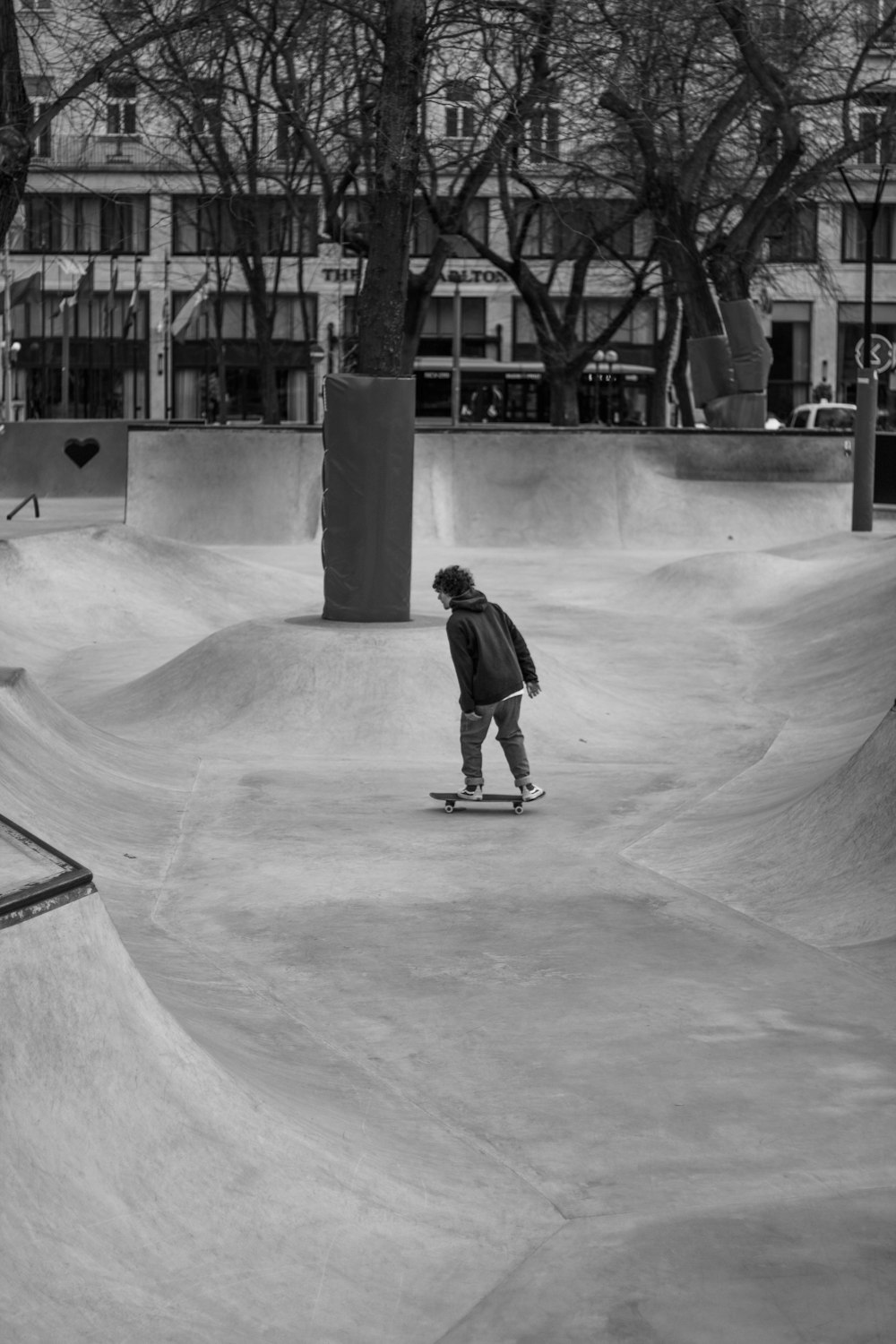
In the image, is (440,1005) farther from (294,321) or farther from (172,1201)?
(294,321)

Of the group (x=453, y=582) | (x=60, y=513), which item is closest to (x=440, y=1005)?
(x=453, y=582)

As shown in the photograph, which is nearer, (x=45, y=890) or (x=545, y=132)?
(x=45, y=890)

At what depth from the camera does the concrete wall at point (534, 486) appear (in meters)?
26.6

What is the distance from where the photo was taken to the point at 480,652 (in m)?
9.75

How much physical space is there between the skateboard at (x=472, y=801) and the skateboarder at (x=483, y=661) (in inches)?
11.0

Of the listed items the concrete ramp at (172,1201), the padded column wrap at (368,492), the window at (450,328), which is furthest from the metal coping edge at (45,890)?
the window at (450,328)

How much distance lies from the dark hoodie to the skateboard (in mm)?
562

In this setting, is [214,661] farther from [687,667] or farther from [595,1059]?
[595,1059]

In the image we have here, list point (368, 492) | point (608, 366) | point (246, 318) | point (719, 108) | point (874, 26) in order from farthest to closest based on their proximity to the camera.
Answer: point (246, 318) < point (608, 366) < point (874, 26) < point (719, 108) < point (368, 492)

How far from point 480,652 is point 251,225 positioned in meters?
25.7

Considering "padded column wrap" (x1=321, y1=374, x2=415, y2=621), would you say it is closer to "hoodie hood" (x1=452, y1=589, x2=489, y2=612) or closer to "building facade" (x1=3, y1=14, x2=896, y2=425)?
"hoodie hood" (x1=452, y1=589, x2=489, y2=612)

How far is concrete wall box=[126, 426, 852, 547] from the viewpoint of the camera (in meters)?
26.6

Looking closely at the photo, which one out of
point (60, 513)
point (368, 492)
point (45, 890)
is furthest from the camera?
point (60, 513)

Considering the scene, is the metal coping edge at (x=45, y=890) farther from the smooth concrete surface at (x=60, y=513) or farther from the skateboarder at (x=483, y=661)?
the smooth concrete surface at (x=60, y=513)
